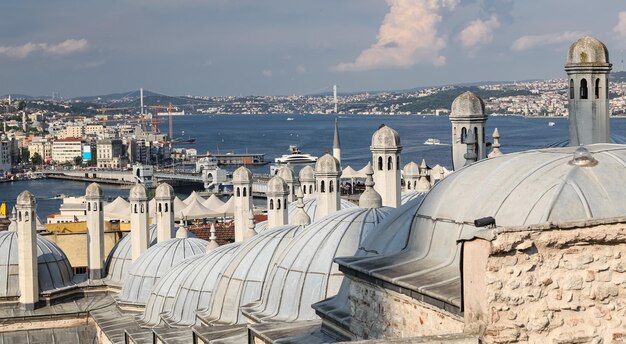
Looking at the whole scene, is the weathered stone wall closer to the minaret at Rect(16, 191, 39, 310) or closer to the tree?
the minaret at Rect(16, 191, 39, 310)

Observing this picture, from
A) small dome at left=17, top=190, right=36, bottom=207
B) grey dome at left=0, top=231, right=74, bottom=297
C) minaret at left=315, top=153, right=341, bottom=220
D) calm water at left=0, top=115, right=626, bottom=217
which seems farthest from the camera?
calm water at left=0, top=115, right=626, bottom=217

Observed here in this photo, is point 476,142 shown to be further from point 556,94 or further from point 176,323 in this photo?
point 556,94

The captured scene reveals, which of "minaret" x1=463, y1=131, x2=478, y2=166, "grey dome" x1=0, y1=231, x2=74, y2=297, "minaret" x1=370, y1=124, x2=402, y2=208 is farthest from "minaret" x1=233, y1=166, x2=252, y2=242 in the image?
"minaret" x1=463, y1=131, x2=478, y2=166

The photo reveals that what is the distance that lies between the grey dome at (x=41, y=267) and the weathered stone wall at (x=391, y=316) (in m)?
15.9

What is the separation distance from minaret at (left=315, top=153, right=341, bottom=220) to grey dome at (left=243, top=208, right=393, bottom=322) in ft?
21.3

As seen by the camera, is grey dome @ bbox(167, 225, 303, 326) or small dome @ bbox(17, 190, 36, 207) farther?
small dome @ bbox(17, 190, 36, 207)

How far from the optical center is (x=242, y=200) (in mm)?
22812

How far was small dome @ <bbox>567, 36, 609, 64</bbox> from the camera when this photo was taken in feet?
29.9

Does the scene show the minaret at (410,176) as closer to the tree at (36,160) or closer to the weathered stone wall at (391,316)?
the weathered stone wall at (391,316)

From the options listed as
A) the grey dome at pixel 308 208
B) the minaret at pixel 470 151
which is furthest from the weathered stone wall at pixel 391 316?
the grey dome at pixel 308 208

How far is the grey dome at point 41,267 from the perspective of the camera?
71.8 ft

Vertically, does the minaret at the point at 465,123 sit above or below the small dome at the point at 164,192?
above

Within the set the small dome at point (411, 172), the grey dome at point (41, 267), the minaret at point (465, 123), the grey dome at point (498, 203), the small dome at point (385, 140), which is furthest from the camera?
the small dome at point (411, 172)

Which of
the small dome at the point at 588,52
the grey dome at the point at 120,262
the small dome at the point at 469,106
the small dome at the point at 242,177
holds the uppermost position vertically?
the small dome at the point at 588,52
